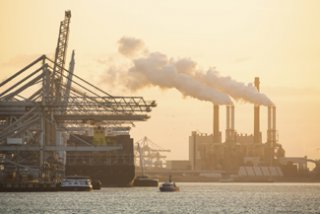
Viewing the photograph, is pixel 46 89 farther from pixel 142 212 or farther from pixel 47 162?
pixel 142 212

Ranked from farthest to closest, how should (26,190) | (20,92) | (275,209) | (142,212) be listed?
(20,92), (26,190), (275,209), (142,212)

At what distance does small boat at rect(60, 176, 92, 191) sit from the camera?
166125mm

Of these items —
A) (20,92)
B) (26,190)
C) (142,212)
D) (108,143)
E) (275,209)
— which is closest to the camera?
(142,212)

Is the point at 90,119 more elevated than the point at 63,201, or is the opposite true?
the point at 90,119

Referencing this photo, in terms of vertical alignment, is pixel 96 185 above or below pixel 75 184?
above

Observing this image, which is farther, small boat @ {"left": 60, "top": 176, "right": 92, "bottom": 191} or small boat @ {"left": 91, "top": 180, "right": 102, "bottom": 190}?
small boat @ {"left": 91, "top": 180, "right": 102, "bottom": 190}

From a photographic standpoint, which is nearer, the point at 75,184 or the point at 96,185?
the point at 75,184

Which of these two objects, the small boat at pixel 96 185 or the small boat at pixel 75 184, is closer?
the small boat at pixel 75 184

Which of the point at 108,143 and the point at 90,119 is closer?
the point at 90,119

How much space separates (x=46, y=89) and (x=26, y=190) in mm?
19422

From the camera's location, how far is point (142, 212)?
109625 mm

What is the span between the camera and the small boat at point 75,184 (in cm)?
16612

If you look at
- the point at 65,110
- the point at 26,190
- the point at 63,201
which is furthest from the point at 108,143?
the point at 63,201

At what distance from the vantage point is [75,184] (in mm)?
167125
